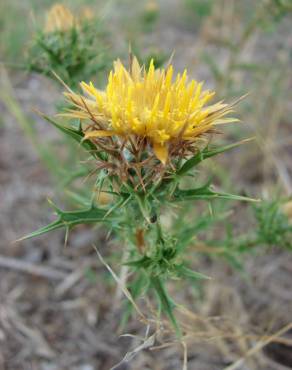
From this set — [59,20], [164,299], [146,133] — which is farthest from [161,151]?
[59,20]

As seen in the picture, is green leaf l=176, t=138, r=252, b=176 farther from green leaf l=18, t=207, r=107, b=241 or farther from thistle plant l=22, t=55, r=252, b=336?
green leaf l=18, t=207, r=107, b=241

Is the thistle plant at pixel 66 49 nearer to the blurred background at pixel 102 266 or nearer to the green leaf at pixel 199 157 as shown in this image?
the blurred background at pixel 102 266

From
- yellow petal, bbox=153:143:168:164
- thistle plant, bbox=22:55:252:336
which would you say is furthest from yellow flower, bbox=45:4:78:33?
yellow petal, bbox=153:143:168:164

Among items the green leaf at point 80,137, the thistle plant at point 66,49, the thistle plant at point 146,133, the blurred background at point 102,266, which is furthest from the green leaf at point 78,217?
the thistle plant at point 66,49

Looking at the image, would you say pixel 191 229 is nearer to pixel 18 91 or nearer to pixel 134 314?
pixel 134 314

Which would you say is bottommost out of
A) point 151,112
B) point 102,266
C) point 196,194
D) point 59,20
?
point 102,266

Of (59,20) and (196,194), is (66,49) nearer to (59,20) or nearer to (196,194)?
(59,20)
